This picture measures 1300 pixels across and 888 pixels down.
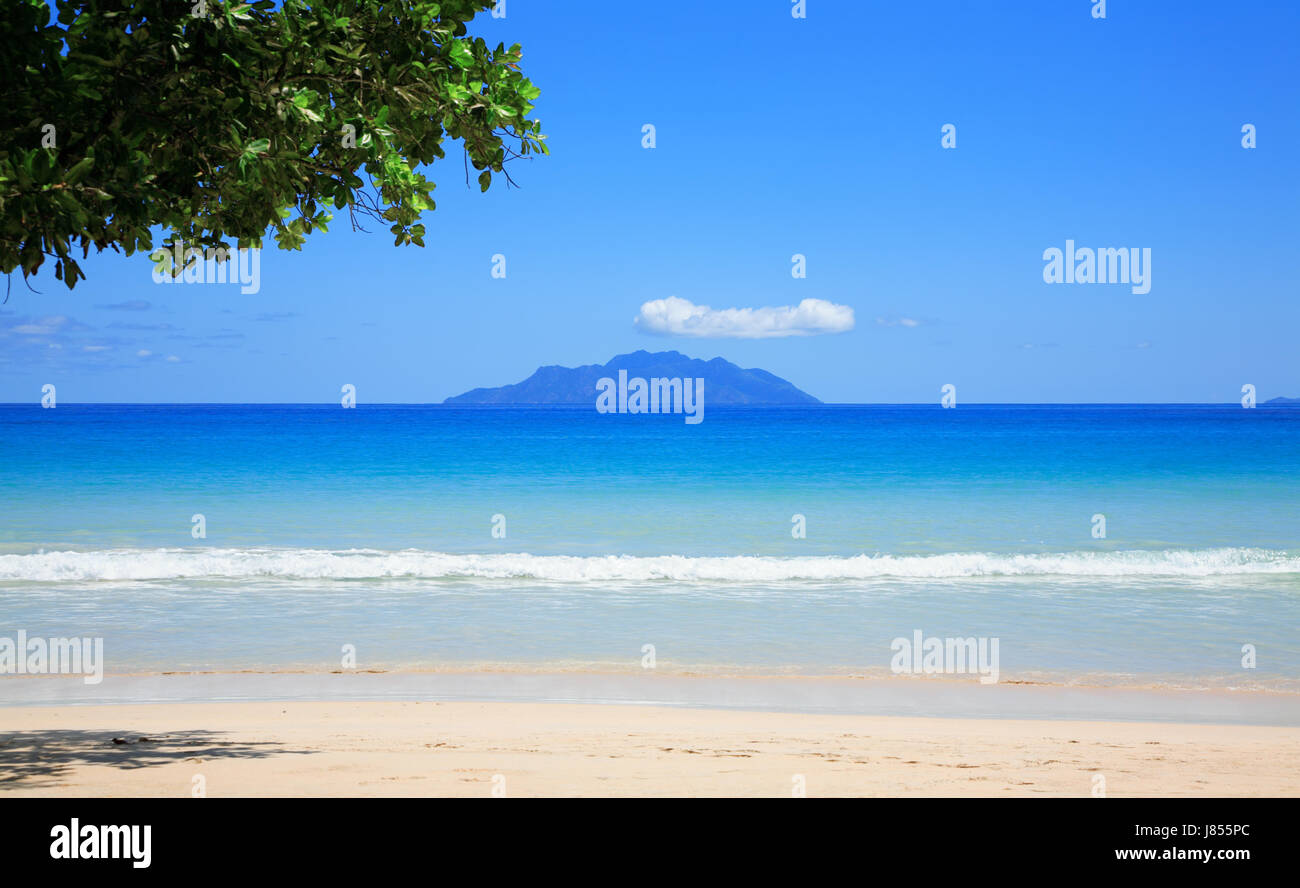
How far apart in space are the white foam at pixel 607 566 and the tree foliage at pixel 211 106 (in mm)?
13820

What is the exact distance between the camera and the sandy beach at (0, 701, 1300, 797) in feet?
23.3

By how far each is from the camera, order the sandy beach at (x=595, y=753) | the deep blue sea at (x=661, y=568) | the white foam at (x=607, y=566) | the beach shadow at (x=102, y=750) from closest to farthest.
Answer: the sandy beach at (x=595, y=753) → the beach shadow at (x=102, y=750) → the deep blue sea at (x=661, y=568) → the white foam at (x=607, y=566)

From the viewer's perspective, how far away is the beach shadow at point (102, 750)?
23.8 feet

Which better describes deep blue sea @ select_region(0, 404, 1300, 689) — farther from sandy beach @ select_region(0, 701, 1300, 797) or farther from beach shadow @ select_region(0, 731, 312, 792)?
beach shadow @ select_region(0, 731, 312, 792)

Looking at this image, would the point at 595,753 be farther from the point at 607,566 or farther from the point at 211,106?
the point at 607,566

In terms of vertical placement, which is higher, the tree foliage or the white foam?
the tree foliage

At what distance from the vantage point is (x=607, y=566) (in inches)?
792

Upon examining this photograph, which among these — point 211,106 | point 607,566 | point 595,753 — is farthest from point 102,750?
point 607,566

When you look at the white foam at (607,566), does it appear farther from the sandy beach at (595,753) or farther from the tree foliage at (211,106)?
the tree foliage at (211,106)

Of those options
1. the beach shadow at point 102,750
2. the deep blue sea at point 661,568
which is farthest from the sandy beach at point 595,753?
the deep blue sea at point 661,568

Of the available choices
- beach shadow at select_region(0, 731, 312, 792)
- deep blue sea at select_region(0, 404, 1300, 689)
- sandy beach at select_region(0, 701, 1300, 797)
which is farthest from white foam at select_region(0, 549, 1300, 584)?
beach shadow at select_region(0, 731, 312, 792)

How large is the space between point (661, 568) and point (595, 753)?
11.8m

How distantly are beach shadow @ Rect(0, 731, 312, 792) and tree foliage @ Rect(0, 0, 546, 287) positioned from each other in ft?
13.5
